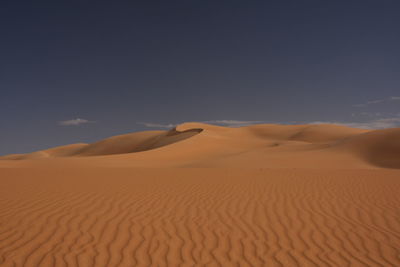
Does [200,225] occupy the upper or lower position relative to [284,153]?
lower

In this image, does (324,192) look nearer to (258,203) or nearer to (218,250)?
(258,203)

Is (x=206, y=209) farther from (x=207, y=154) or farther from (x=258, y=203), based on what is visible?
(x=207, y=154)

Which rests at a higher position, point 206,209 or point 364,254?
point 206,209

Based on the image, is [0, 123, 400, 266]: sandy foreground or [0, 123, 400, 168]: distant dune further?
[0, 123, 400, 168]: distant dune

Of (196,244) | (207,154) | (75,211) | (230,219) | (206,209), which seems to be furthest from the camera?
(207,154)

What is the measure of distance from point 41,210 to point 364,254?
6.71m

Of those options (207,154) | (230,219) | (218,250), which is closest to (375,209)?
(230,219)

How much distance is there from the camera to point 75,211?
6293 millimetres

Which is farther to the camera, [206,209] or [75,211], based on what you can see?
[206,209]

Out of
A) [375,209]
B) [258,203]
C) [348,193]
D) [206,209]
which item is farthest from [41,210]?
[348,193]

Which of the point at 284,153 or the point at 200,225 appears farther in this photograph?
the point at 284,153

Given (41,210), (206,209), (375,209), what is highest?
(41,210)

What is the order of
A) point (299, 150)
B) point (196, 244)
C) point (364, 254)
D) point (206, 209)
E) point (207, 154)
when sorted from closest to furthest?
point (364, 254) < point (196, 244) < point (206, 209) < point (299, 150) < point (207, 154)

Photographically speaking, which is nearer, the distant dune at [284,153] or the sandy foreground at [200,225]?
the sandy foreground at [200,225]
